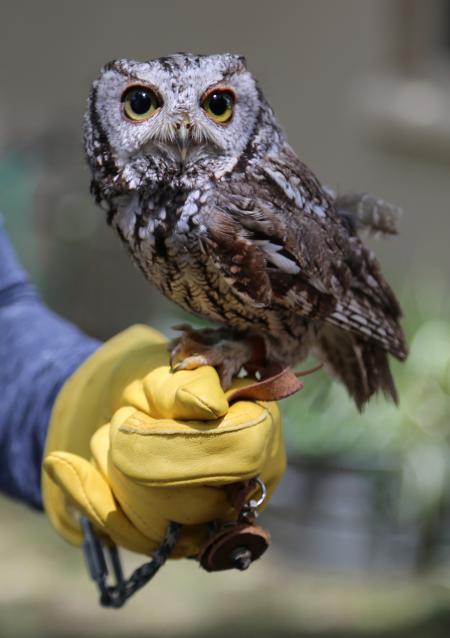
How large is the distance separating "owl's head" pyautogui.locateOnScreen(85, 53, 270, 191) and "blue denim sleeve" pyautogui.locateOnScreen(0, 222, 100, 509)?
56cm

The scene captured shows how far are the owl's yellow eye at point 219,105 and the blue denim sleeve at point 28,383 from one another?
Result: 68cm

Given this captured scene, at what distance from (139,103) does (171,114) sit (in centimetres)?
8

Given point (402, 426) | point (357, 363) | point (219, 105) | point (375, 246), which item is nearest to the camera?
point (219, 105)

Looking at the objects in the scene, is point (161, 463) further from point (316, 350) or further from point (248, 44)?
point (248, 44)

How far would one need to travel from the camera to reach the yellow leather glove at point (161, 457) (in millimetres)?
1554

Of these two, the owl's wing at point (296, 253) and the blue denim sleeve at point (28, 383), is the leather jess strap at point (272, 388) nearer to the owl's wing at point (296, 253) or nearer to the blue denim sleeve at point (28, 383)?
the owl's wing at point (296, 253)

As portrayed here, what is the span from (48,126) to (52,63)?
1.23 feet

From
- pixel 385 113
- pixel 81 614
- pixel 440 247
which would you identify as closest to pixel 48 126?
Answer: pixel 385 113

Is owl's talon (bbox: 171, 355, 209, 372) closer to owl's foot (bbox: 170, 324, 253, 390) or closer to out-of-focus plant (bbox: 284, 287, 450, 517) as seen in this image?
owl's foot (bbox: 170, 324, 253, 390)

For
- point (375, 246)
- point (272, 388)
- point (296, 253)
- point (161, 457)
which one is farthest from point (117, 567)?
point (375, 246)

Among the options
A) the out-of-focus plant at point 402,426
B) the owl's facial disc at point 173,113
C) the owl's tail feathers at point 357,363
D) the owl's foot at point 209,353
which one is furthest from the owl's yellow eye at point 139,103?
the out-of-focus plant at point 402,426

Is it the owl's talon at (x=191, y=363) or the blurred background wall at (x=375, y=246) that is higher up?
the owl's talon at (x=191, y=363)

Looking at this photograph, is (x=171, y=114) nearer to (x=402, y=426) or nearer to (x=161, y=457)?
(x=161, y=457)

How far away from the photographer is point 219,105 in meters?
1.67
